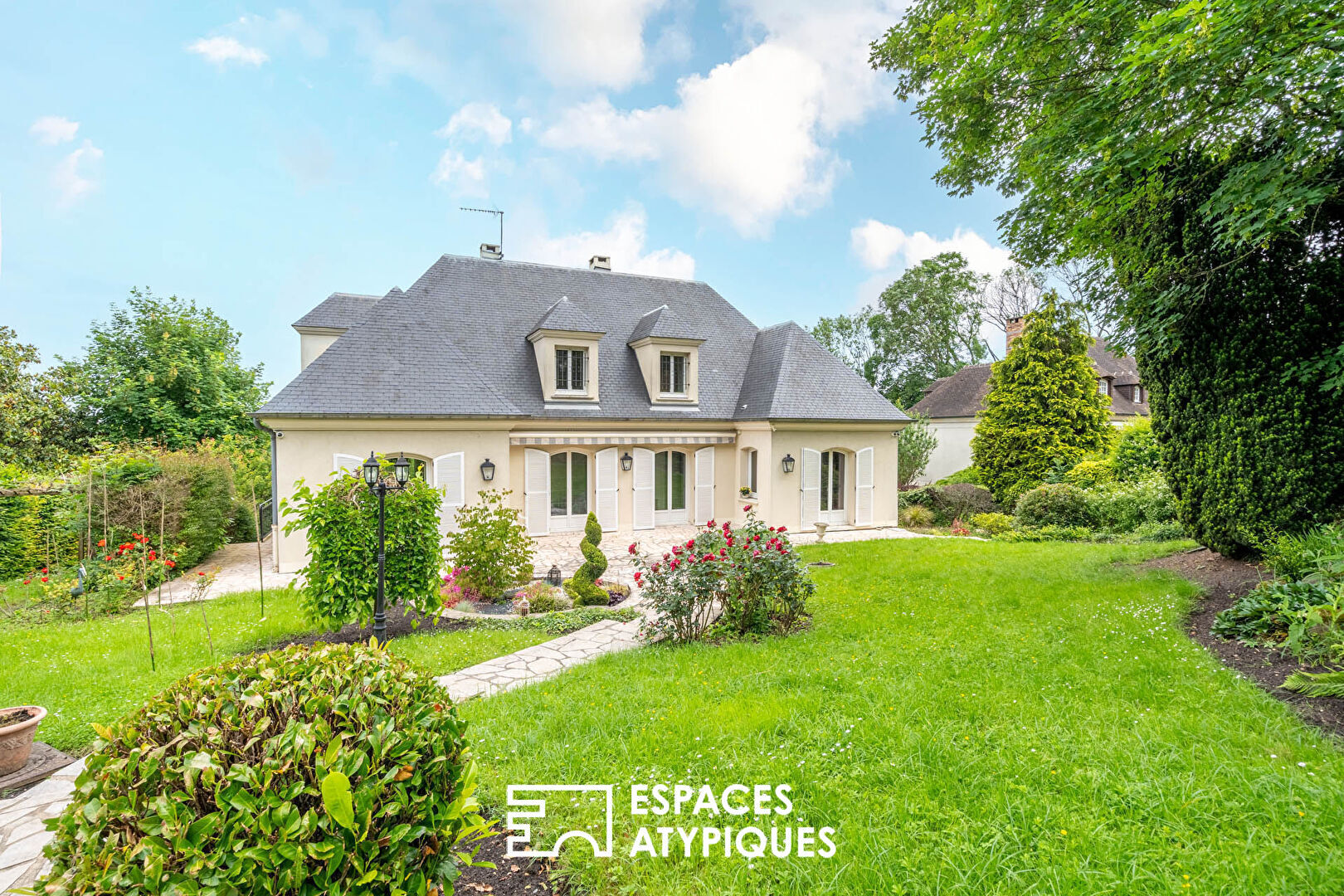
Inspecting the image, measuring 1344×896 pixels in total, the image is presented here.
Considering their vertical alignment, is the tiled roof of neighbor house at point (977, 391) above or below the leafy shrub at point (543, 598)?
above

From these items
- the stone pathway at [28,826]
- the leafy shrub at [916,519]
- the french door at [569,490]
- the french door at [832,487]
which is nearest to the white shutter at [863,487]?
the french door at [832,487]

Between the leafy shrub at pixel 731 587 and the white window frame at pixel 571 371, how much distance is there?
36.4 feet

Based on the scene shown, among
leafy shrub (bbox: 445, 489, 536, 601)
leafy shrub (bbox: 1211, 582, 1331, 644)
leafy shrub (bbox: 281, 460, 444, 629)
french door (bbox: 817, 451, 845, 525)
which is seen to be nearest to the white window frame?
leafy shrub (bbox: 445, 489, 536, 601)

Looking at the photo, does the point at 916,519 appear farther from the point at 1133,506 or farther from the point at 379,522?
the point at 379,522

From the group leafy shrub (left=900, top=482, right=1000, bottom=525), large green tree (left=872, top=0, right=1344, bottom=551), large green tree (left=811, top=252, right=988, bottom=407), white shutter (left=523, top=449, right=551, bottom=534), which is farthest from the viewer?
large green tree (left=811, top=252, right=988, bottom=407)

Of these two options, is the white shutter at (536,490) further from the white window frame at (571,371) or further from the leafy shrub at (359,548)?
the leafy shrub at (359,548)

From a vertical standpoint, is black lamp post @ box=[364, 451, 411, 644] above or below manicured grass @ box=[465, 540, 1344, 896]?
above

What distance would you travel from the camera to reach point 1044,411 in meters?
23.9

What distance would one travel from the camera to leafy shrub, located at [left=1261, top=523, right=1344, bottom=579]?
6820 millimetres

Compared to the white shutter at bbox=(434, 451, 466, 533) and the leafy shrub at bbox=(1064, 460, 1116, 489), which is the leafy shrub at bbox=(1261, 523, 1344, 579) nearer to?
the leafy shrub at bbox=(1064, 460, 1116, 489)

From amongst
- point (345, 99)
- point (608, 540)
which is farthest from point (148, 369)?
point (608, 540)

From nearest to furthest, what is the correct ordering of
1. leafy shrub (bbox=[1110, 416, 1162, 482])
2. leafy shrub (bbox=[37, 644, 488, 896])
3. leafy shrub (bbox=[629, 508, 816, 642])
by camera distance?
leafy shrub (bbox=[37, 644, 488, 896]) < leafy shrub (bbox=[629, 508, 816, 642]) < leafy shrub (bbox=[1110, 416, 1162, 482])

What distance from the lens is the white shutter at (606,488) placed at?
62.6 ft

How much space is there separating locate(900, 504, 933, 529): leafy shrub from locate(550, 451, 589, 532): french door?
1199 centimetres
